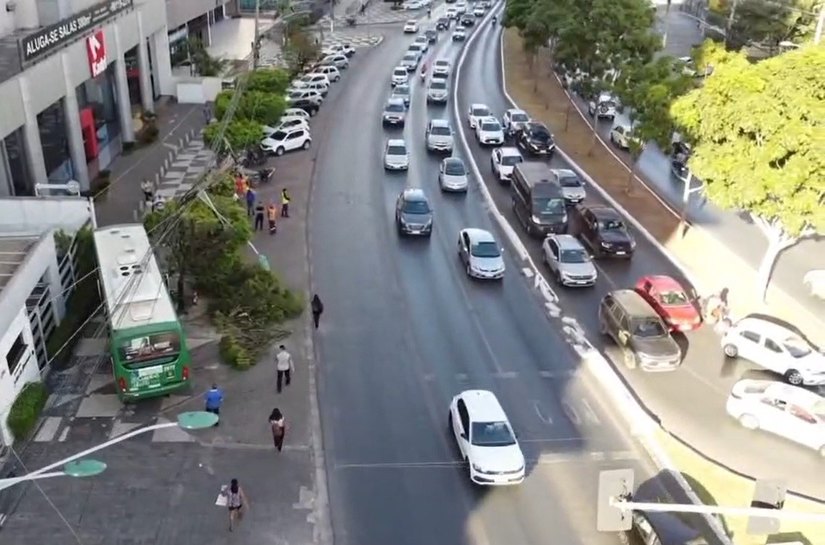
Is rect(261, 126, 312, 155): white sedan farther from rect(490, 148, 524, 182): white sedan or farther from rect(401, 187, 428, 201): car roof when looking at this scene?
rect(401, 187, 428, 201): car roof

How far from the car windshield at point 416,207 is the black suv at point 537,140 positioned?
13869 millimetres

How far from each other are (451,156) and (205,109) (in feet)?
55.7

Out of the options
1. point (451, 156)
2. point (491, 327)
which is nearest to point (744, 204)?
point (491, 327)

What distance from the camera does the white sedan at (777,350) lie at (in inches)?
1038

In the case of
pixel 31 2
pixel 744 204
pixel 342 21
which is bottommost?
pixel 342 21

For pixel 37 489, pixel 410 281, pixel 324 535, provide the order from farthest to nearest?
pixel 410 281, pixel 37 489, pixel 324 535

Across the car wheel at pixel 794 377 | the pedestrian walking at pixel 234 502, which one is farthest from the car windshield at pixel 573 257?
the pedestrian walking at pixel 234 502

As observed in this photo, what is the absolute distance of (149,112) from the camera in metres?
52.0

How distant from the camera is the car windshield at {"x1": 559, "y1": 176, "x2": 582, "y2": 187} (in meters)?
41.4

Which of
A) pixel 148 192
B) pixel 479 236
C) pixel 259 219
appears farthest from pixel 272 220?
pixel 479 236

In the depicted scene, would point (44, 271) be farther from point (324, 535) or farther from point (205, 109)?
point (205, 109)

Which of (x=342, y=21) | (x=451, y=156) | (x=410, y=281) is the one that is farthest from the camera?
(x=342, y=21)

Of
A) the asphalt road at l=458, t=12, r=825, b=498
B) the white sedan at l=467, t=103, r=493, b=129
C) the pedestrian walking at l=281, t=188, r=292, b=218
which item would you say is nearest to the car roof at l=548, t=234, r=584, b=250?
the asphalt road at l=458, t=12, r=825, b=498

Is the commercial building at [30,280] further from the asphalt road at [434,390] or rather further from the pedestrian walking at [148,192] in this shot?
the asphalt road at [434,390]
